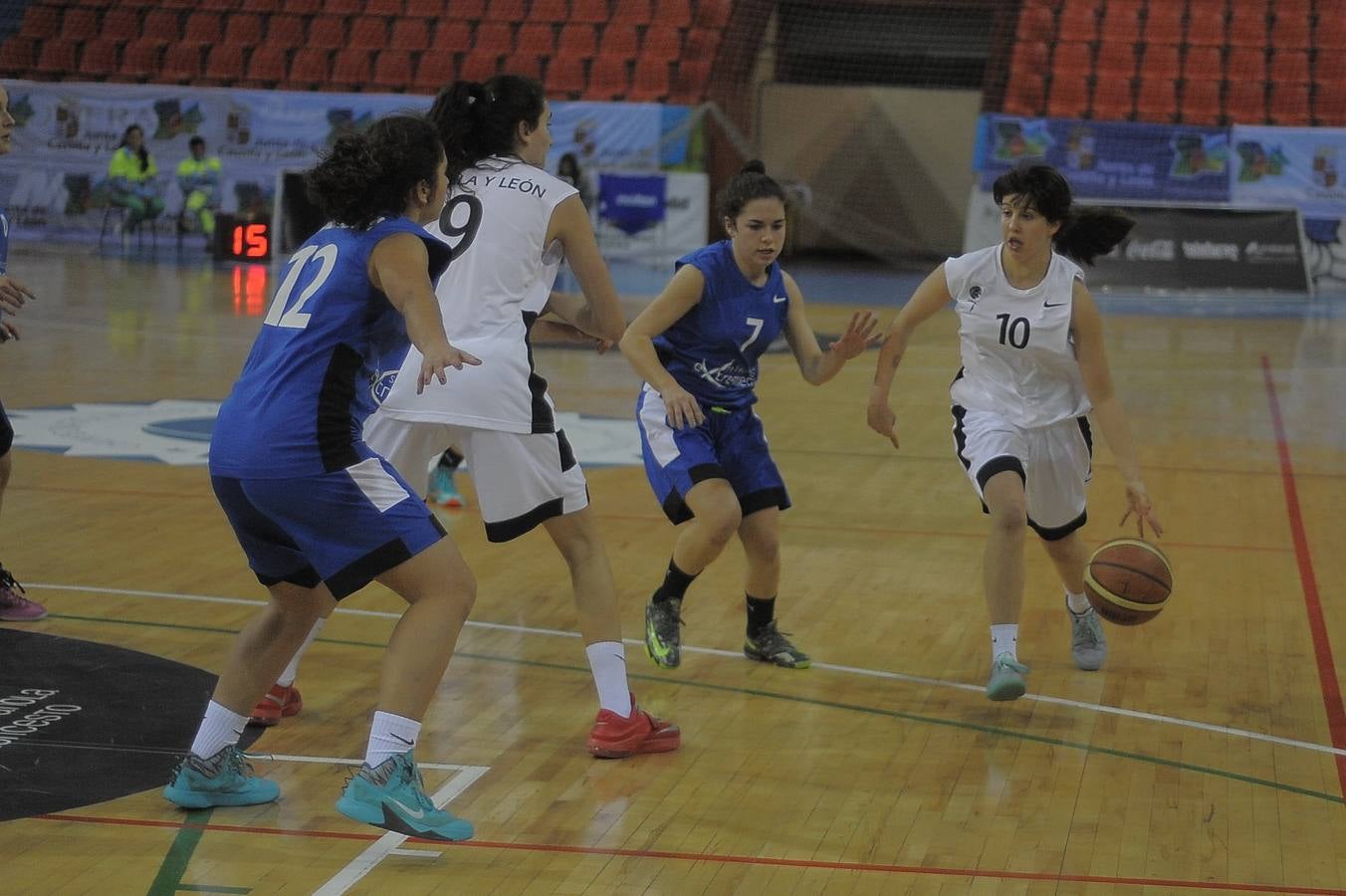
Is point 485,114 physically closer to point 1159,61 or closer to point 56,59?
point 1159,61

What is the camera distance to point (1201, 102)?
20703 millimetres

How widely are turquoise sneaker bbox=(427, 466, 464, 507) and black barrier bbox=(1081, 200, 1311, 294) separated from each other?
39.4 ft

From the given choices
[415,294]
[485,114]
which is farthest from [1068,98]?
[415,294]

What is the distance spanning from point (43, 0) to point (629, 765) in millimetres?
21894

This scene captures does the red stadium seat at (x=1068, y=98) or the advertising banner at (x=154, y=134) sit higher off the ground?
the red stadium seat at (x=1068, y=98)

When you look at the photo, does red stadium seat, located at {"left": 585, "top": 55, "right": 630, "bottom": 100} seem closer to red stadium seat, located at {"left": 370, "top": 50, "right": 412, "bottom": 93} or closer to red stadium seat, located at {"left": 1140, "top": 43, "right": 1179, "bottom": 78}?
red stadium seat, located at {"left": 370, "top": 50, "right": 412, "bottom": 93}

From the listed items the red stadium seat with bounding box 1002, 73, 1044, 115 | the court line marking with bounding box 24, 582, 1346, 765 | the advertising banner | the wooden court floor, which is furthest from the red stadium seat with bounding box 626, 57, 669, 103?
the court line marking with bounding box 24, 582, 1346, 765

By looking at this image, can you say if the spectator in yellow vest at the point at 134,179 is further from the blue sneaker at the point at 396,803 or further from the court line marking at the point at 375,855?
the blue sneaker at the point at 396,803

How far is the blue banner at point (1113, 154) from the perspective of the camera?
19.8 meters

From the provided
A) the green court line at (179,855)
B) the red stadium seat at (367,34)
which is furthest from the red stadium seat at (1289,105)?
the green court line at (179,855)

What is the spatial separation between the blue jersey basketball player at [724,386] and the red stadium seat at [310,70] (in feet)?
60.0

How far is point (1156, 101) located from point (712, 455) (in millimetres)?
17170

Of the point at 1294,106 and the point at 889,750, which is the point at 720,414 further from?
the point at 1294,106

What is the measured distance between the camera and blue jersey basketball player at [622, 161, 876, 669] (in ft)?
16.8
